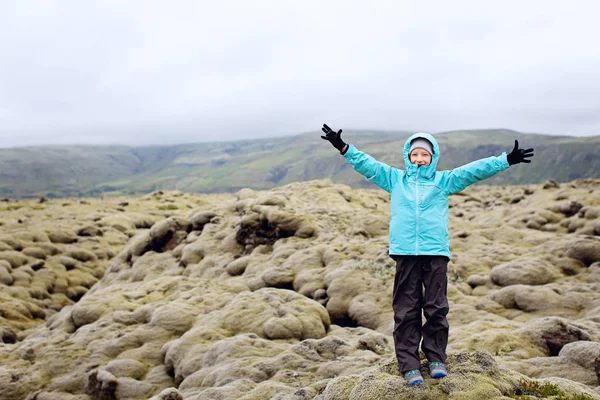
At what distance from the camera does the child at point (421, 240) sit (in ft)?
36.1

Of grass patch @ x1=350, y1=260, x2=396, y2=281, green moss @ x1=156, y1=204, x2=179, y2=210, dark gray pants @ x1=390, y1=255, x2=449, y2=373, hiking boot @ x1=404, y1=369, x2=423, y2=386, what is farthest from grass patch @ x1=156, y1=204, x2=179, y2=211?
hiking boot @ x1=404, y1=369, x2=423, y2=386

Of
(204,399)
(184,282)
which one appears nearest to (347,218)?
(184,282)


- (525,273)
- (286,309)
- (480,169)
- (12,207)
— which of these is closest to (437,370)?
(480,169)

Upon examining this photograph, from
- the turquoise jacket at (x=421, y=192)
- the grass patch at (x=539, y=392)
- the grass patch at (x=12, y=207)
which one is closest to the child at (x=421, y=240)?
the turquoise jacket at (x=421, y=192)

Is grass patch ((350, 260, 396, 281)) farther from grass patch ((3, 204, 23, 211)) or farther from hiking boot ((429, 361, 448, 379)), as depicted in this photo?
grass patch ((3, 204, 23, 211))

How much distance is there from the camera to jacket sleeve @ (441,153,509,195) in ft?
36.5

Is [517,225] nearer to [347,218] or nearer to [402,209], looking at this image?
[347,218]

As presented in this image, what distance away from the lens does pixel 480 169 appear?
1135 centimetres

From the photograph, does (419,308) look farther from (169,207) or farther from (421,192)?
(169,207)

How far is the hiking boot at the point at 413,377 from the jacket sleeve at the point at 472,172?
422 cm

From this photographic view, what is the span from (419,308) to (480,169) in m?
3.58

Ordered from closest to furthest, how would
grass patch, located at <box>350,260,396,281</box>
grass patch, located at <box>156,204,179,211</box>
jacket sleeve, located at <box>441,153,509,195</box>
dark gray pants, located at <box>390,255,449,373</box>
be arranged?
1. dark gray pants, located at <box>390,255,449,373</box>
2. jacket sleeve, located at <box>441,153,509,195</box>
3. grass patch, located at <box>350,260,396,281</box>
4. grass patch, located at <box>156,204,179,211</box>

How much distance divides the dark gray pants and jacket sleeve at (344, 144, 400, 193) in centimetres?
191

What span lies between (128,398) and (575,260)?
91.4ft
